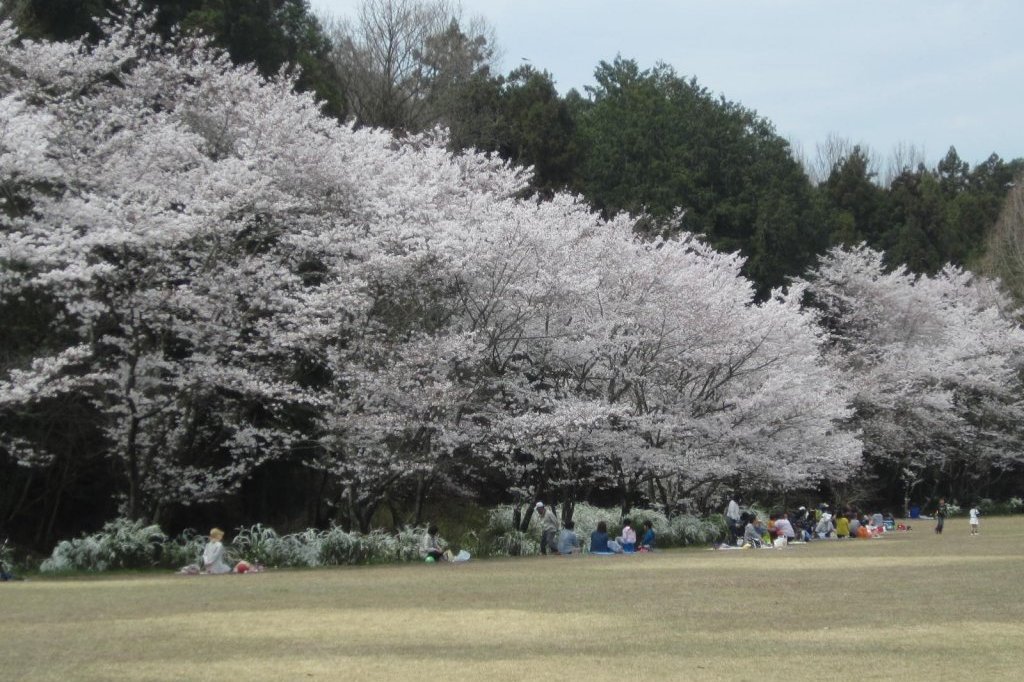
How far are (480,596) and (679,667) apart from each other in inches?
219

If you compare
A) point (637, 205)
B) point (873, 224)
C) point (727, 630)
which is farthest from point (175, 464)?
point (873, 224)

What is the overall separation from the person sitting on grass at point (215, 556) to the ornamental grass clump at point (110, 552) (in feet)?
4.92

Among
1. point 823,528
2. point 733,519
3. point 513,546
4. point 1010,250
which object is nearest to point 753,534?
point 733,519

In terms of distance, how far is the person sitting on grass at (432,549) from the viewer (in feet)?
67.4

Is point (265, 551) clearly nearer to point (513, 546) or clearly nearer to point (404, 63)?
point (513, 546)

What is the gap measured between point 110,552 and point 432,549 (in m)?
5.18

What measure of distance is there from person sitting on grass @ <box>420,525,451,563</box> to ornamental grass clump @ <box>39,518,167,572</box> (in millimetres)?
4292

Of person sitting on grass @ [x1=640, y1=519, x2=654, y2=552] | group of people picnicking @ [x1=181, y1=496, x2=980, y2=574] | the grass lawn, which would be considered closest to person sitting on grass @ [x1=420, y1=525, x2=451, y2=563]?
group of people picnicking @ [x1=181, y1=496, x2=980, y2=574]

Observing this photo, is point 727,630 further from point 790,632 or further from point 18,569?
point 18,569

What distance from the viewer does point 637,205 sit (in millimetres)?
48156

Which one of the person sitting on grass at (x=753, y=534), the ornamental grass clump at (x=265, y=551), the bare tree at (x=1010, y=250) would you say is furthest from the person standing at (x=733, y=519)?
the bare tree at (x=1010, y=250)

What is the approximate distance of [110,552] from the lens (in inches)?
744

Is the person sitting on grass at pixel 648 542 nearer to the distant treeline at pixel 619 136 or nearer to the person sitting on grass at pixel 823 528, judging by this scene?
the person sitting on grass at pixel 823 528

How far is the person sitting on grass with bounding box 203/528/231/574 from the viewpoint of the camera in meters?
18.0
